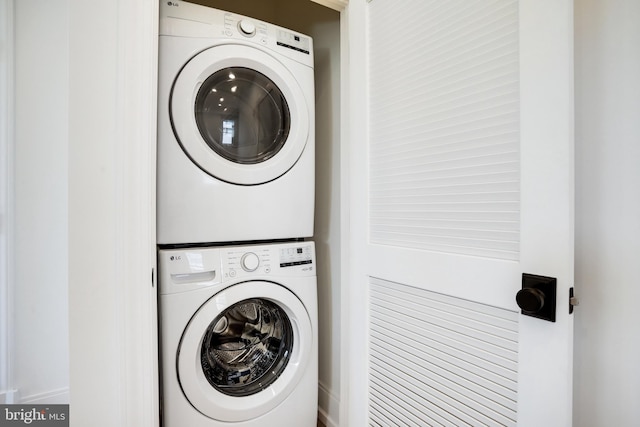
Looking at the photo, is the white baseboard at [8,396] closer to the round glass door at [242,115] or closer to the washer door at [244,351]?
the washer door at [244,351]

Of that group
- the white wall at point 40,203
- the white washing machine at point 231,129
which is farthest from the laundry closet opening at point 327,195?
the white wall at point 40,203

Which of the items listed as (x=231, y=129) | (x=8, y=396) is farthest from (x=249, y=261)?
(x=8, y=396)

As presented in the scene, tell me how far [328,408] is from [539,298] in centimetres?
133

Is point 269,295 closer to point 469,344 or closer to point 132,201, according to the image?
point 132,201

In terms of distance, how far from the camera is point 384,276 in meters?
1.01

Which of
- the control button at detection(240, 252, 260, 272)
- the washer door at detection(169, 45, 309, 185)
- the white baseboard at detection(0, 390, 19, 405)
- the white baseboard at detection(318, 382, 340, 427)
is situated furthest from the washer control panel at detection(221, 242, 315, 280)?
the white baseboard at detection(0, 390, 19, 405)

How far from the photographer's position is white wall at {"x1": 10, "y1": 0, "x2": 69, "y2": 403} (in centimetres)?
129

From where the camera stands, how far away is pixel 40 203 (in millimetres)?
1355

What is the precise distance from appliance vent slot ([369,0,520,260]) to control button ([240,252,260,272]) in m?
0.50

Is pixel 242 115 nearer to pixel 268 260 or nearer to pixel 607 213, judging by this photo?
pixel 268 260

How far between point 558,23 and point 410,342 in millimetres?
873

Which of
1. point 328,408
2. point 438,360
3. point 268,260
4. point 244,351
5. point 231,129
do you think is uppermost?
point 231,129

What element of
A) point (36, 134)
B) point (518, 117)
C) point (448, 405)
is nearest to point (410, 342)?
point (448, 405)

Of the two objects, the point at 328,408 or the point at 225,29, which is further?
the point at 328,408
